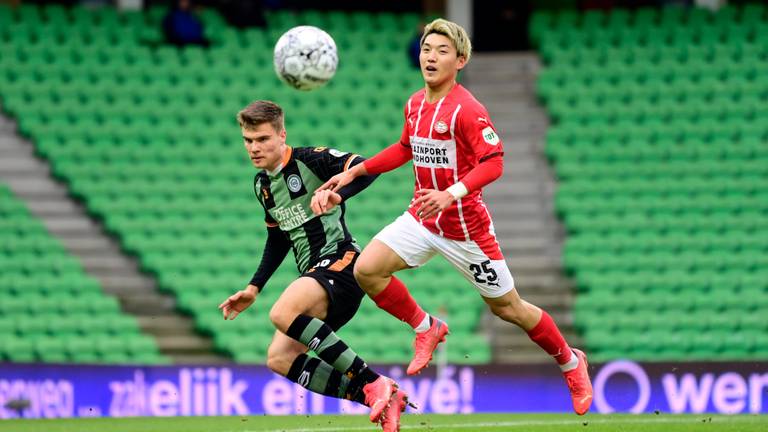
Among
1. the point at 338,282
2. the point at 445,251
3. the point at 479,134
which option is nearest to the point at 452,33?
the point at 479,134

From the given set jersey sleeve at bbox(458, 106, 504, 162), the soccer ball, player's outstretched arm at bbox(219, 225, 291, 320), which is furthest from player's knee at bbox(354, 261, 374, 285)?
the soccer ball

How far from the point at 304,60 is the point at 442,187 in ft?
6.03

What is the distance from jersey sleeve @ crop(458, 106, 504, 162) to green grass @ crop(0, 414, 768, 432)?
2.25 meters

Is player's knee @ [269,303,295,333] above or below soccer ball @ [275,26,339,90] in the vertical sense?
below

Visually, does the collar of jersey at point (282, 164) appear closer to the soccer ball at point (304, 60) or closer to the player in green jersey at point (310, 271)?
the player in green jersey at point (310, 271)

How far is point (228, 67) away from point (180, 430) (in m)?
7.41

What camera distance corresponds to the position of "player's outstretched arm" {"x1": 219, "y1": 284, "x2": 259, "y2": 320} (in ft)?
24.7

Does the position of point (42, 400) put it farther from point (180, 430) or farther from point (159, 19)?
point (159, 19)

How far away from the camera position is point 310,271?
733 centimetres

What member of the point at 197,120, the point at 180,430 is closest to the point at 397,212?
the point at 197,120

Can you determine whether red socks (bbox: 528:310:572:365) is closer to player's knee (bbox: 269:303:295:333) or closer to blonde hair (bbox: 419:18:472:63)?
player's knee (bbox: 269:303:295:333)

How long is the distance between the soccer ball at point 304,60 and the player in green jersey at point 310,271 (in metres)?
0.88

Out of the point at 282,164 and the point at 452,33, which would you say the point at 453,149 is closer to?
the point at 452,33

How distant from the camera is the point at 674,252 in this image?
13602 millimetres
